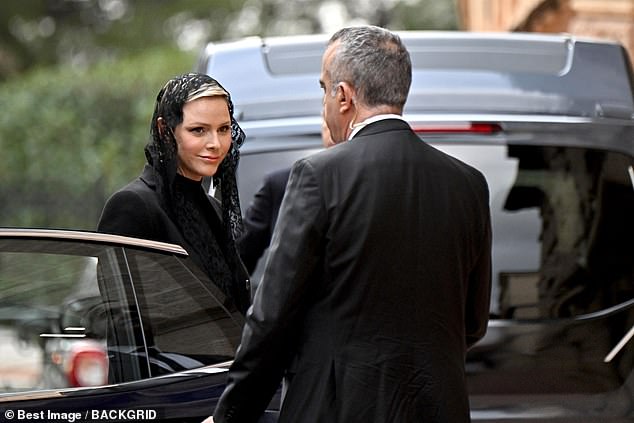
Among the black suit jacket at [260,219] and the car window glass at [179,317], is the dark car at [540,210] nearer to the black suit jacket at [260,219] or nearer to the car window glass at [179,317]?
the black suit jacket at [260,219]

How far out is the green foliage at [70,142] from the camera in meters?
15.6

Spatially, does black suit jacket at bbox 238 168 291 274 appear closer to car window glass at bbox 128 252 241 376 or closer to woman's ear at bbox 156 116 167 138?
woman's ear at bbox 156 116 167 138

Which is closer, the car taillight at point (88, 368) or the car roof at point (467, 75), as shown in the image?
the car taillight at point (88, 368)

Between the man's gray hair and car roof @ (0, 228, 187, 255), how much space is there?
0.63 meters

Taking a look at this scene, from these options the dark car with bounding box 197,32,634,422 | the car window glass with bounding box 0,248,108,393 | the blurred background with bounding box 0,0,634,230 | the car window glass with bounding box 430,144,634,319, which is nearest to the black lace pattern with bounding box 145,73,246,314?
the car window glass with bounding box 0,248,108,393

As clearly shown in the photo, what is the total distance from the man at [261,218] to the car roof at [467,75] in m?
0.25

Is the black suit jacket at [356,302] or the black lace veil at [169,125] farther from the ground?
the black lace veil at [169,125]

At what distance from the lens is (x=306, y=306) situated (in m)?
3.16

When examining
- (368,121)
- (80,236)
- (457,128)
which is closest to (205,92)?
(80,236)

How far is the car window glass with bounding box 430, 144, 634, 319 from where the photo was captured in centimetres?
480

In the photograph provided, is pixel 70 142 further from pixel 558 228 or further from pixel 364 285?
pixel 364 285

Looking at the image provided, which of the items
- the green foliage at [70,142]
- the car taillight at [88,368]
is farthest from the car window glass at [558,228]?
the green foliage at [70,142]

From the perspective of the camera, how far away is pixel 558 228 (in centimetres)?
498

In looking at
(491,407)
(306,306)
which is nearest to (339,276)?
(306,306)
